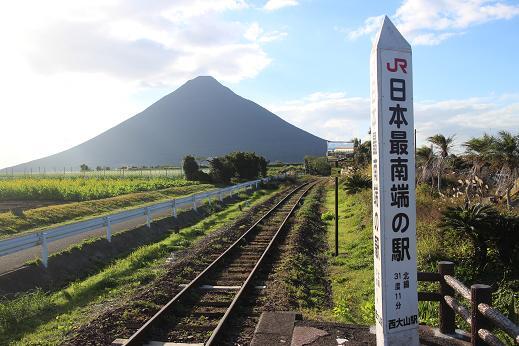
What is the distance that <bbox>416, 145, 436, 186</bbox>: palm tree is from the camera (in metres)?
22.7

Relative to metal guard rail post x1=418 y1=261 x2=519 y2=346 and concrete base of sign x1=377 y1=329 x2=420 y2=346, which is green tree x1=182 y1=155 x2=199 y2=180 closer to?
metal guard rail post x1=418 y1=261 x2=519 y2=346

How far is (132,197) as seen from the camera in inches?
1075

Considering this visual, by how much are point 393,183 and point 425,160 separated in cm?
2265

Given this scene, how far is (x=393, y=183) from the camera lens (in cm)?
478

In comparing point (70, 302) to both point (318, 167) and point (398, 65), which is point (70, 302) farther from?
point (318, 167)

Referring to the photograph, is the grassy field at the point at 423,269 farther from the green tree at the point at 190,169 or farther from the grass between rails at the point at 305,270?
the green tree at the point at 190,169

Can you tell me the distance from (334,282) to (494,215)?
3703 mm

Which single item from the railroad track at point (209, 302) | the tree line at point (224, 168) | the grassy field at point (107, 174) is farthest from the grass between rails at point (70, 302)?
the grassy field at point (107, 174)

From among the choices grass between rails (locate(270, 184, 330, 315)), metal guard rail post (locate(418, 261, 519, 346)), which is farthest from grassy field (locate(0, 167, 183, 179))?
metal guard rail post (locate(418, 261, 519, 346))

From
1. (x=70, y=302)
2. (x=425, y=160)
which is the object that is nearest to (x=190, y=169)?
(x=425, y=160)

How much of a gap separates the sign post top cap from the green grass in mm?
4797

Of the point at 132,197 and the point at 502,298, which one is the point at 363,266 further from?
the point at 132,197

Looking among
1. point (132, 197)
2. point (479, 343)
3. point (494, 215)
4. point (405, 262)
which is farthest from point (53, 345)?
point (132, 197)

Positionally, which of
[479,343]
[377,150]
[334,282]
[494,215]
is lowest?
[334,282]
